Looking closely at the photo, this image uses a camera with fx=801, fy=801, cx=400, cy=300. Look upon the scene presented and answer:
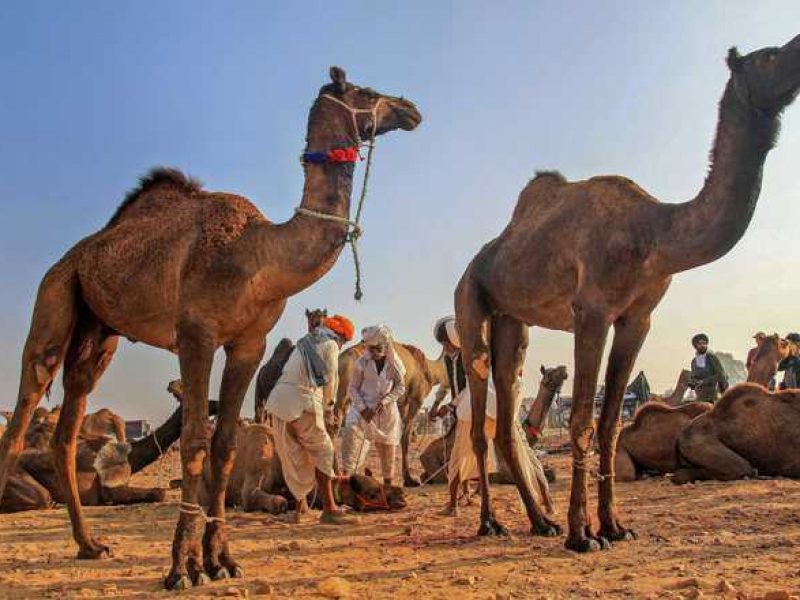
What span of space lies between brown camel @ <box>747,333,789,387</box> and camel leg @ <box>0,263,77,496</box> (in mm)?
11739

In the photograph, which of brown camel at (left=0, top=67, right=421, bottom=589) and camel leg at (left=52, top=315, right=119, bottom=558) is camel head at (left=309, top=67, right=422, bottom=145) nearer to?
brown camel at (left=0, top=67, right=421, bottom=589)

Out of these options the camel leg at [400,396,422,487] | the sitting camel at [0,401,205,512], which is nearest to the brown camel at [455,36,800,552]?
the sitting camel at [0,401,205,512]

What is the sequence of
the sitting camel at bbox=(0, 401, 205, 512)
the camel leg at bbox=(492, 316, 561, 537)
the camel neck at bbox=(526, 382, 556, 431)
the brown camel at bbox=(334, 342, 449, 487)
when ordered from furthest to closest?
the brown camel at bbox=(334, 342, 449, 487) < the camel neck at bbox=(526, 382, 556, 431) < the sitting camel at bbox=(0, 401, 205, 512) < the camel leg at bbox=(492, 316, 561, 537)

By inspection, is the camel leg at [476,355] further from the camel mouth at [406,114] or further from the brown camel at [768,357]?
the brown camel at [768,357]

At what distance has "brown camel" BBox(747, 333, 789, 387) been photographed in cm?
1380

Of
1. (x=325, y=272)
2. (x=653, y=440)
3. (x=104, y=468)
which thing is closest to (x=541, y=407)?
(x=653, y=440)

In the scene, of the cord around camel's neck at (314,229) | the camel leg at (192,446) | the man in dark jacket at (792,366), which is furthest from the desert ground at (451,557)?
the man in dark jacket at (792,366)

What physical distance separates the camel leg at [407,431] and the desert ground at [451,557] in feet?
12.8

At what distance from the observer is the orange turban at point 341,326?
9031 millimetres

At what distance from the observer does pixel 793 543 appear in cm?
554

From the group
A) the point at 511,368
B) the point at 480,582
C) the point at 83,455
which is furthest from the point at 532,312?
the point at 83,455

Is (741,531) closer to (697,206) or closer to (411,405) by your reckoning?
(697,206)

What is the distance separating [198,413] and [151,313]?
3.09ft

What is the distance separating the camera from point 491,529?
6758 mm
